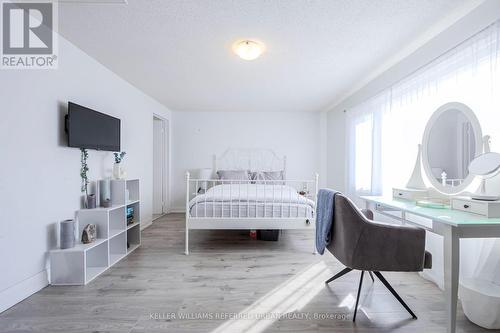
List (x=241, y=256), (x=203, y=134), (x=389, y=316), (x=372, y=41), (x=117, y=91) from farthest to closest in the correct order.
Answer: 1. (x=203, y=134)
2. (x=117, y=91)
3. (x=241, y=256)
4. (x=372, y=41)
5. (x=389, y=316)

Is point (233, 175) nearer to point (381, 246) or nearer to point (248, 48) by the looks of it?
point (248, 48)

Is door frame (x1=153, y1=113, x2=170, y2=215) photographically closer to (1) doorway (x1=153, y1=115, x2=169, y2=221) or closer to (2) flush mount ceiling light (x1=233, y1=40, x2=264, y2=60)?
(1) doorway (x1=153, y1=115, x2=169, y2=221)

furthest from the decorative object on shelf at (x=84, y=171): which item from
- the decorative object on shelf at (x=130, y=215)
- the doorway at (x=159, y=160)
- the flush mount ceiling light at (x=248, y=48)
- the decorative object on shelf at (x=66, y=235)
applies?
the doorway at (x=159, y=160)

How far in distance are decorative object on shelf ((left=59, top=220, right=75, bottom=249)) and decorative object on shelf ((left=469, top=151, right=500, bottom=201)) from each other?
318 cm

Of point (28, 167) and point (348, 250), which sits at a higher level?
point (28, 167)

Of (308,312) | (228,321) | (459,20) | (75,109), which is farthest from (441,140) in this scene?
(75,109)

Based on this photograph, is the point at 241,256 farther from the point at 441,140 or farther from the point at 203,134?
the point at 203,134

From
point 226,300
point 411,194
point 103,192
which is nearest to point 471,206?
point 411,194

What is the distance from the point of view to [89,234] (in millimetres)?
2213

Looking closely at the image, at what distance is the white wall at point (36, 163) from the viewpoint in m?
A: 1.69

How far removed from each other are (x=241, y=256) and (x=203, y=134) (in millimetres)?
3062

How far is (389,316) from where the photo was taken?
5.37 feet

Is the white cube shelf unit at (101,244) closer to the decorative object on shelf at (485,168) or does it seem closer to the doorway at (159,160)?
the doorway at (159,160)

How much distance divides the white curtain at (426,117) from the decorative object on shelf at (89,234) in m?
3.25
